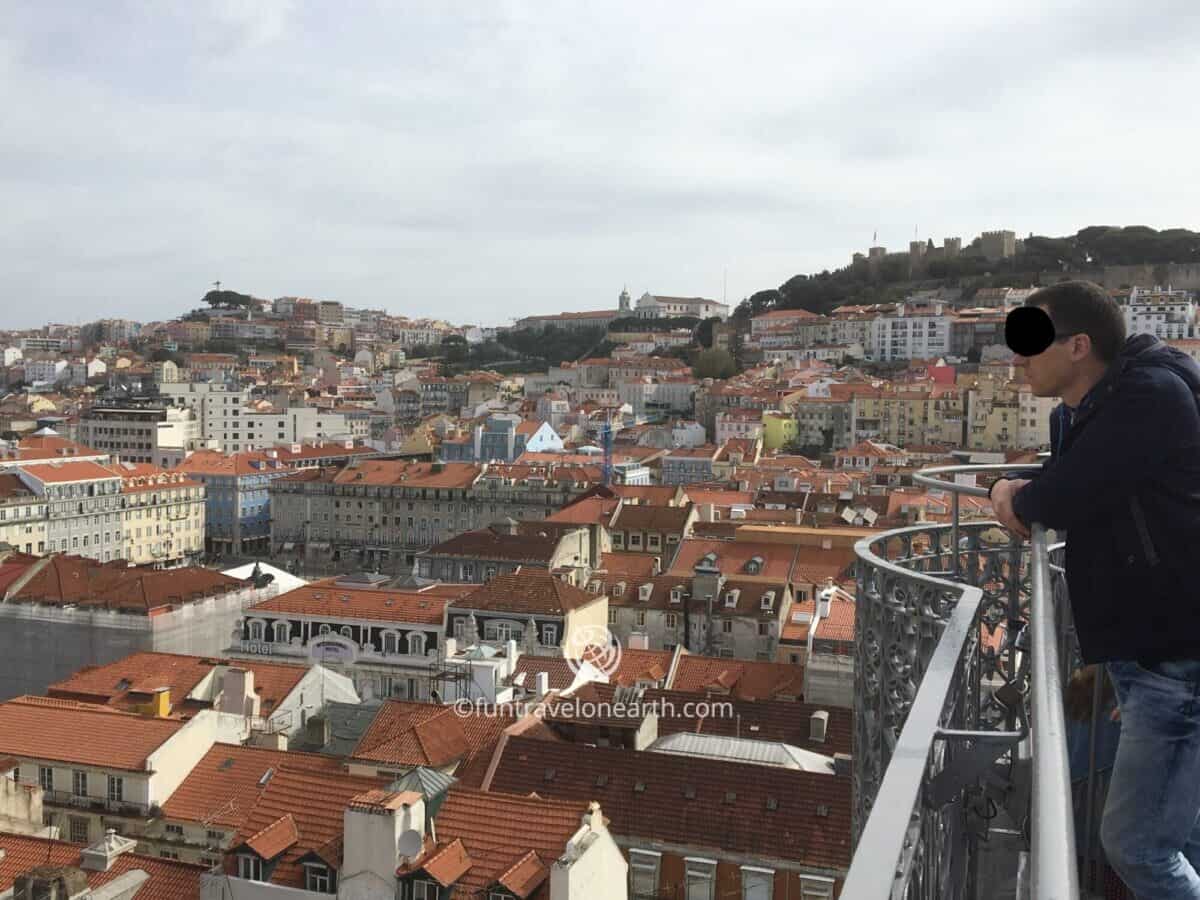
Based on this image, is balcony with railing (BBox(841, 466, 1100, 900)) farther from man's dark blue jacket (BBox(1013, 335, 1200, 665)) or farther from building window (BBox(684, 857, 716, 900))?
building window (BBox(684, 857, 716, 900))

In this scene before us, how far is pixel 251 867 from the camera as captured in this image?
1179 cm

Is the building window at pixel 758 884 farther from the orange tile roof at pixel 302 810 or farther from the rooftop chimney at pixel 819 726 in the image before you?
the orange tile roof at pixel 302 810

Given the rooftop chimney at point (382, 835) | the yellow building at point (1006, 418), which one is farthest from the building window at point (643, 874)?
the yellow building at point (1006, 418)

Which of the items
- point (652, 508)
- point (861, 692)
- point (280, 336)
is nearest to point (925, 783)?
point (861, 692)

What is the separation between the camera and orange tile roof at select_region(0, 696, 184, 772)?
50.5 feet

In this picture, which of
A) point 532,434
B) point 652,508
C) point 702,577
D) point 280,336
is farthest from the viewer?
point 280,336

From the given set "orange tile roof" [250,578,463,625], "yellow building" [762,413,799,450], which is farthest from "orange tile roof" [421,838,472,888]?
"yellow building" [762,413,799,450]

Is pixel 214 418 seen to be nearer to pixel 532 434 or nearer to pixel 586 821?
pixel 532 434

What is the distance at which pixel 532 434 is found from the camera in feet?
210

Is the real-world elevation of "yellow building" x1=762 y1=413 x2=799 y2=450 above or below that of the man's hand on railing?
below

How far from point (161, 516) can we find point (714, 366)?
58.2 m

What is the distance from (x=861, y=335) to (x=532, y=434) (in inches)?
1844

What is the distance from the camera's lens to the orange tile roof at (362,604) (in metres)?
23.2

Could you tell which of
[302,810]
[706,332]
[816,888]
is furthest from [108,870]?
[706,332]
